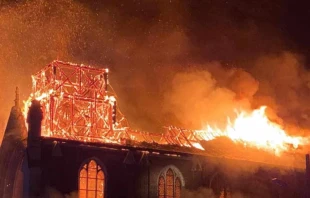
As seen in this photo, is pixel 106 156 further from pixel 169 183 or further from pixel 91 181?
pixel 169 183

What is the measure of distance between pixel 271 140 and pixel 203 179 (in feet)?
32.4

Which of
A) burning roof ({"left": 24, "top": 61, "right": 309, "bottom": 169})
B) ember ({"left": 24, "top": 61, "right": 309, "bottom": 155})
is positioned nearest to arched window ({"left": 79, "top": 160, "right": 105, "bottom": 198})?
burning roof ({"left": 24, "top": 61, "right": 309, "bottom": 169})

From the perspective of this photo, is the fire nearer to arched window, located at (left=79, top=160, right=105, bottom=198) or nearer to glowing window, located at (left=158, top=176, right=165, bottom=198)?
glowing window, located at (left=158, top=176, right=165, bottom=198)

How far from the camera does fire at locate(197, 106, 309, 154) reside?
54906 millimetres

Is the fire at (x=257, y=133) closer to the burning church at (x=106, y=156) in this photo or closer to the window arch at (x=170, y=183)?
the burning church at (x=106, y=156)

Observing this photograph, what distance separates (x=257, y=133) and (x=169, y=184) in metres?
12.7

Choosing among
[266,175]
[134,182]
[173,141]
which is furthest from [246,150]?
[134,182]

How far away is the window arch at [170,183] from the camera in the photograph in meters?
47.9

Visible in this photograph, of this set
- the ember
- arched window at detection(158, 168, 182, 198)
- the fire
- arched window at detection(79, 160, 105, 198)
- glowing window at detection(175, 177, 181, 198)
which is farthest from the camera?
the fire

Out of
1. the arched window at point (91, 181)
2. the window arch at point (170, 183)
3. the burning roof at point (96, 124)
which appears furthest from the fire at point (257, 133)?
the arched window at point (91, 181)

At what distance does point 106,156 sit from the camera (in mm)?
45969

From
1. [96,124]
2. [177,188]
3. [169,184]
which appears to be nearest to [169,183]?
[169,184]

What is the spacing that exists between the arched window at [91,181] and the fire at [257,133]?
11837mm

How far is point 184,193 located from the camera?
48.6 meters
